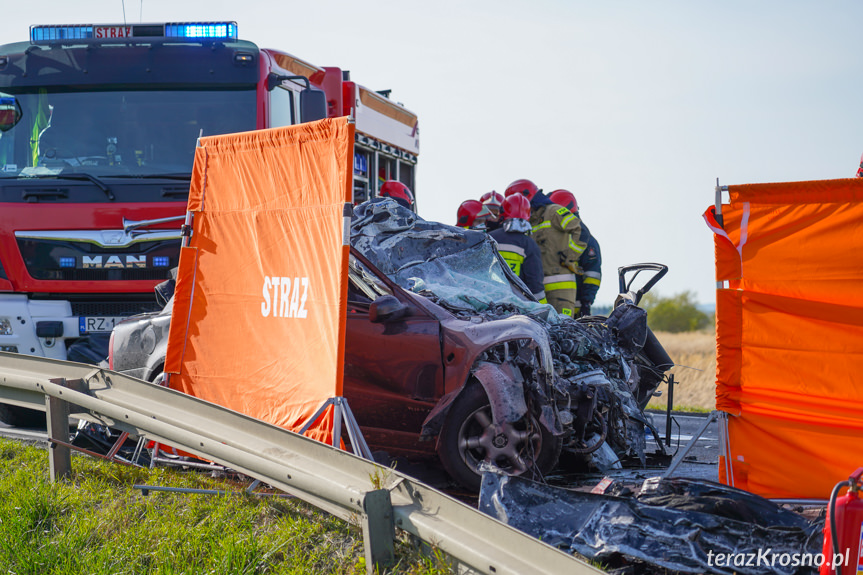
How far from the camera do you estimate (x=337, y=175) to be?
4.62m

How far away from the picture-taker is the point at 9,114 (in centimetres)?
827

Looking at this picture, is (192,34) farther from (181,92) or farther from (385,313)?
(385,313)

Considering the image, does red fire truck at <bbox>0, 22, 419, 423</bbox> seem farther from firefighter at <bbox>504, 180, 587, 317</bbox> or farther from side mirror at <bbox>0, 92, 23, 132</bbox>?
firefighter at <bbox>504, 180, 587, 317</bbox>

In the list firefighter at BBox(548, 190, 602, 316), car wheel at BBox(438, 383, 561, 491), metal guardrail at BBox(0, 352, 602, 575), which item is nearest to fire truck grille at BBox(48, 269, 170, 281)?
metal guardrail at BBox(0, 352, 602, 575)

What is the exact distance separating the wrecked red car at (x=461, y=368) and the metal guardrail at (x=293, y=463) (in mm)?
1425

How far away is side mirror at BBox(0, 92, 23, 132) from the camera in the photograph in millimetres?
8258

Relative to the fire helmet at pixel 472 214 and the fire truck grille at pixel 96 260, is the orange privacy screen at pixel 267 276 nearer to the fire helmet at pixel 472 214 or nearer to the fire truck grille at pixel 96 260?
the fire truck grille at pixel 96 260

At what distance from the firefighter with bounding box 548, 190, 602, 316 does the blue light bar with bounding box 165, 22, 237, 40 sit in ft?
14.5

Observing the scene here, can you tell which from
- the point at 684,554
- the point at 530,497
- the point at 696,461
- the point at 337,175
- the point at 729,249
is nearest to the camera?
the point at 684,554

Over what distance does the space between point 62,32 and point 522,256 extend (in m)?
5.30

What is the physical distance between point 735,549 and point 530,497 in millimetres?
963

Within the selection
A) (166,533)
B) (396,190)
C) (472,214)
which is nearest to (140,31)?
(396,190)

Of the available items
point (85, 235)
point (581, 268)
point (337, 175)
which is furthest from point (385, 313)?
point (581, 268)

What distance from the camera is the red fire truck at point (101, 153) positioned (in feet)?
26.4
